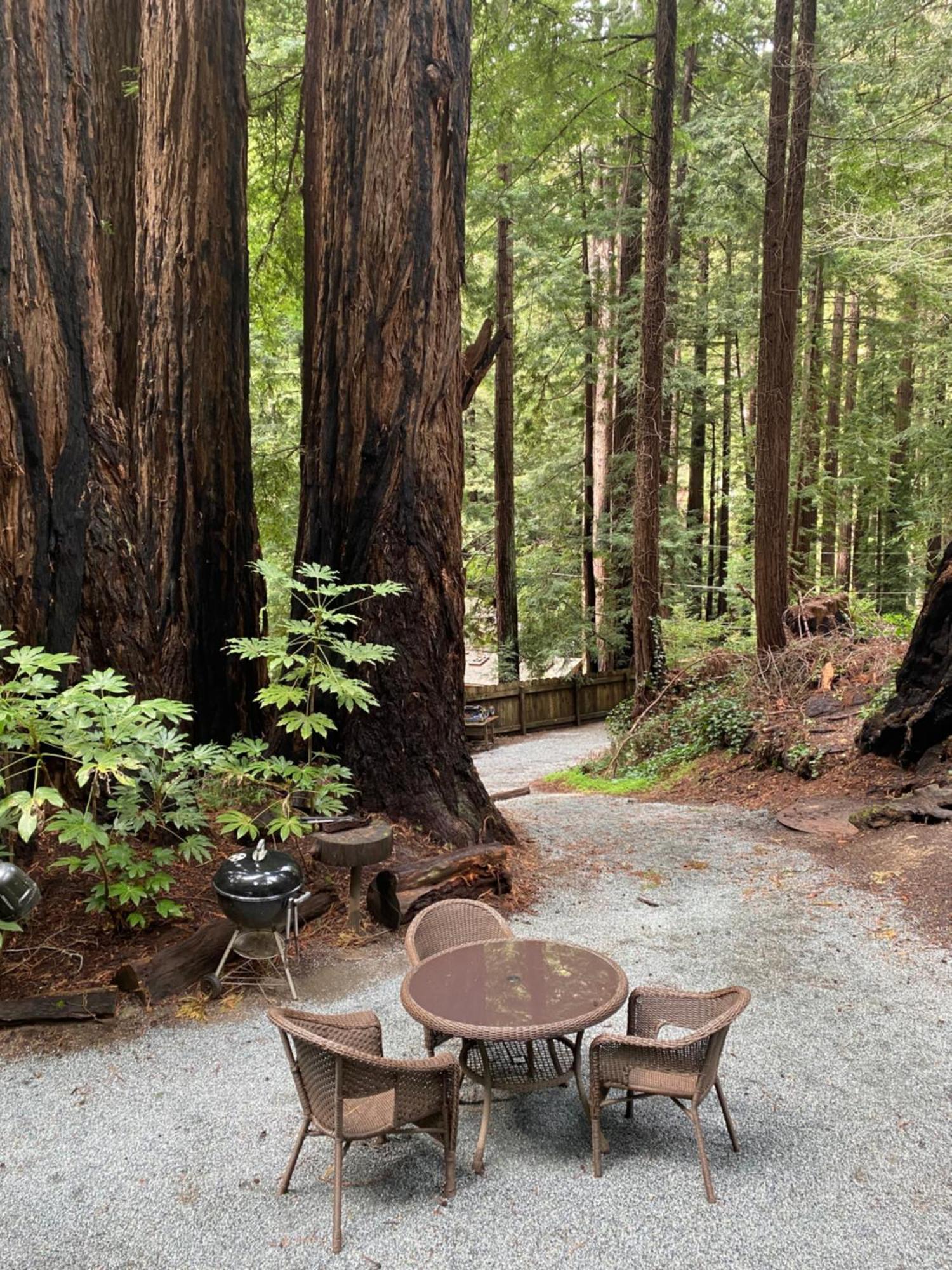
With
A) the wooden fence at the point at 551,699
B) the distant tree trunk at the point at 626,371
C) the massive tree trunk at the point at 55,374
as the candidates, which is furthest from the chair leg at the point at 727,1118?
the distant tree trunk at the point at 626,371

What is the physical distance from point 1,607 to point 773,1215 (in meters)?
4.23

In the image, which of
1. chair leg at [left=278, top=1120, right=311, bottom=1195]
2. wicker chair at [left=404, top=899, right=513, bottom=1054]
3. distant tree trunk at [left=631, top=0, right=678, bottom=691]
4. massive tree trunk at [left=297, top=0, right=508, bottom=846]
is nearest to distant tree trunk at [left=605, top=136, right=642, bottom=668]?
distant tree trunk at [left=631, top=0, right=678, bottom=691]

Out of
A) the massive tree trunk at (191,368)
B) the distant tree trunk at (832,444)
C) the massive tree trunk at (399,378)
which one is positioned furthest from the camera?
the distant tree trunk at (832,444)

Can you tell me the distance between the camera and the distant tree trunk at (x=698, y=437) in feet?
62.6

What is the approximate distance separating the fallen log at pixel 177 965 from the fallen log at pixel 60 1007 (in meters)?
0.13

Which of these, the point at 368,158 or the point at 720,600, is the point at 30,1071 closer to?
the point at 368,158

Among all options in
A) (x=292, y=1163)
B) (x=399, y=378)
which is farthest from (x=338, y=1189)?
(x=399, y=378)

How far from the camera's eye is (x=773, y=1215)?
8.50ft

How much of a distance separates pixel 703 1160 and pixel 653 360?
1180 cm

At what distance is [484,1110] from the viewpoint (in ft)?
9.62

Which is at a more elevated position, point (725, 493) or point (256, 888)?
point (725, 493)

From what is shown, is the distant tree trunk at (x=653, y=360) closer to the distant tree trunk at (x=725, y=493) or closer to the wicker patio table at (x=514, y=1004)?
the wicker patio table at (x=514, y=1004)

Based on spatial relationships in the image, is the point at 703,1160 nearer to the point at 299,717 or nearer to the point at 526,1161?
the point at 526,1161

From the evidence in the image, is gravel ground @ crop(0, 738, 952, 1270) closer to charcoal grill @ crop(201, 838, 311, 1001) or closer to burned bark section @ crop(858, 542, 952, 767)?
charcoal grill @ crop(201, 838, 311, 1001)
